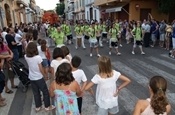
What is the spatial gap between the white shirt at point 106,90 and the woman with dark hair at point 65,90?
0.39 m

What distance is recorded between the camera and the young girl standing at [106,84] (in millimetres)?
3373

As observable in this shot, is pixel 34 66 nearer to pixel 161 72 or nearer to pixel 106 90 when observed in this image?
pixel 106 90

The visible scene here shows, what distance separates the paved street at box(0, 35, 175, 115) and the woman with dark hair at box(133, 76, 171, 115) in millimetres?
2682

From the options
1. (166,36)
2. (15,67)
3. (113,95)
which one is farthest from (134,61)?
(113,95)

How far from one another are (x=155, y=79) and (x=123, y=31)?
16.3 m

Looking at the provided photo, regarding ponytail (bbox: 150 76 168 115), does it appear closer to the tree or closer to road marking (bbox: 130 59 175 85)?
road marking (bbox: 130 59 175 85)

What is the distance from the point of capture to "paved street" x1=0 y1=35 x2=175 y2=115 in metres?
5.44

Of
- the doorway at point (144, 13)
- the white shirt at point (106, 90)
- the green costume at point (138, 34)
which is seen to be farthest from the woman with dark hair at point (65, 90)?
the doorway at point (144, 13)

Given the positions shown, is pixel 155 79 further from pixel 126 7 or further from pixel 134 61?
pixel 126 7

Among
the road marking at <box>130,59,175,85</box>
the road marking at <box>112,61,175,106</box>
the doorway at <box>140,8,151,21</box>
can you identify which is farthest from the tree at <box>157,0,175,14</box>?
the road marking at <box>112,61,175,106</box>

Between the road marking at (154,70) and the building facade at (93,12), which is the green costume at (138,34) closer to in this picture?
the road marking at (154,70)

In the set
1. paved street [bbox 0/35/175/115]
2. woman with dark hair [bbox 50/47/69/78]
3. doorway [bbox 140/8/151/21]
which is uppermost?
doorway [bbox 140/8/151/21]

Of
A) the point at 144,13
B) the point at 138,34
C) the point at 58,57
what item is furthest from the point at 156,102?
the point at 144,13

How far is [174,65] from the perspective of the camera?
9234 mm
